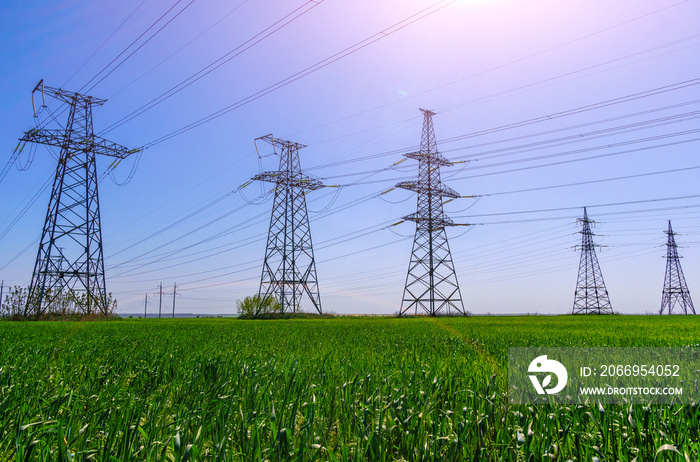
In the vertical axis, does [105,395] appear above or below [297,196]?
below

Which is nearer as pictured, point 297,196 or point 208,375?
point 208,375

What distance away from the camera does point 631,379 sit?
4324 mm

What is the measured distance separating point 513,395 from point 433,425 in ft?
4.49

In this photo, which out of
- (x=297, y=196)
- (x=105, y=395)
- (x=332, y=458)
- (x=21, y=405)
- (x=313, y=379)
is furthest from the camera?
(x=297, y=196)

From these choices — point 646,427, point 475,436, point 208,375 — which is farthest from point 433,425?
point 208,375

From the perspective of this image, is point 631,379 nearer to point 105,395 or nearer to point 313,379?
point 313,379

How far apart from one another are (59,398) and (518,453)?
286 cm

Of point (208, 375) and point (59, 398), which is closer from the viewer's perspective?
point (59, 398)

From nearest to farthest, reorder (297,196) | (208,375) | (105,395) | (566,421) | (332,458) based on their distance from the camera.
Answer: (332,458) < (566,421) < (105,395) < (208,375) < (297,196)

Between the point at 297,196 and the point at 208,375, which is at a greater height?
the point at 297,196

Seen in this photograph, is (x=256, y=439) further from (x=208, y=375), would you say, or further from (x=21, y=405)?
(x=208, y=375)

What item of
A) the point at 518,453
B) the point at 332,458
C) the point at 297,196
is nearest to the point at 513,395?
the point at 518,453

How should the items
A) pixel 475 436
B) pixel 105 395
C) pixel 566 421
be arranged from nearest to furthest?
1. pixel 475 436
2. pixel 566 421
3. pixel 105 395

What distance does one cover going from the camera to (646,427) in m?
2.36
